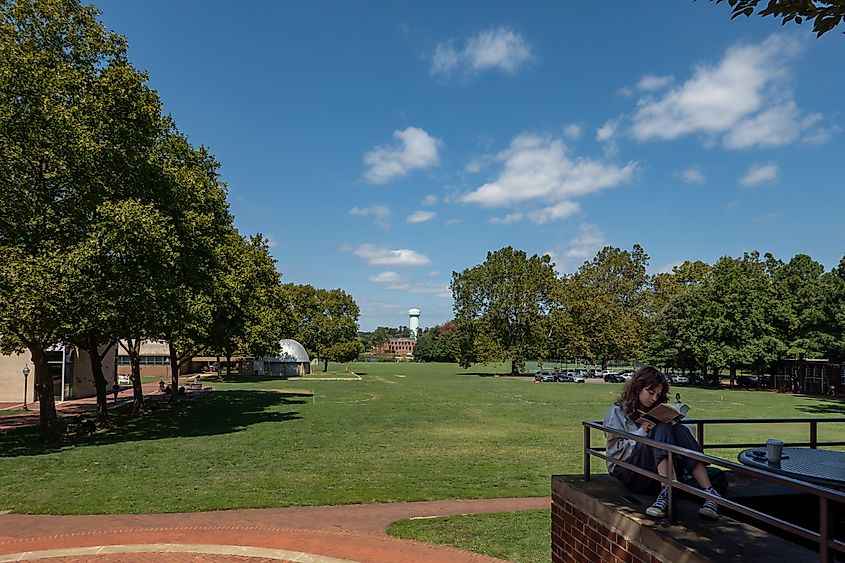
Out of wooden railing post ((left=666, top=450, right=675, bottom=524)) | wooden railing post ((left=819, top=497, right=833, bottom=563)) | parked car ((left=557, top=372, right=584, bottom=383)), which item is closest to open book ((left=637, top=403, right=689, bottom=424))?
wooden railing post ((left=666, top=450, right=675, bottom=524))

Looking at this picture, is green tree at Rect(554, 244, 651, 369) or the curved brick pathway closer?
the curved brick pathway

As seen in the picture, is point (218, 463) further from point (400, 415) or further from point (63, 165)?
point (400, 415)

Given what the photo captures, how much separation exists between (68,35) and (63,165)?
500cm

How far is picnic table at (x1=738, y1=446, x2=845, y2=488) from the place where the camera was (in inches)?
171

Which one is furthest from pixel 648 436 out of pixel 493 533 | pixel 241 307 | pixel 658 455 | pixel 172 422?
pixel 241 307

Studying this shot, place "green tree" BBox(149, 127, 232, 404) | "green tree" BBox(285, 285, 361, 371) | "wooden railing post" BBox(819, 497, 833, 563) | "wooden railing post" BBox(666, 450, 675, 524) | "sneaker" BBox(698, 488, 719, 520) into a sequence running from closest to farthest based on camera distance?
"wooden railing post" BBox(819, 497, 833, 563) → "wooden railing post" BBox(666, 450, 675, 524) → "sneaker" BBox(698, 488, 719, 520) → "green tree" BBox(149, 127, 232, 404) → "green tree" BBox(285, 285, 361, 371)

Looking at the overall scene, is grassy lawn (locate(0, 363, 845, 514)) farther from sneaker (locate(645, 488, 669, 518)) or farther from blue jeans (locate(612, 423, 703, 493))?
sneaker (locate(645, 488, 669, 518))

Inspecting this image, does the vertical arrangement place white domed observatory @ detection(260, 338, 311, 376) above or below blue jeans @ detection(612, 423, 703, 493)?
below

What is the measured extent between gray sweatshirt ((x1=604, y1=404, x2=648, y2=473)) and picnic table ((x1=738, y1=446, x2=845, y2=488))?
976 millimetres

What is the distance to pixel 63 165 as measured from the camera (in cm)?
1759

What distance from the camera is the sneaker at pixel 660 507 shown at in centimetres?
431

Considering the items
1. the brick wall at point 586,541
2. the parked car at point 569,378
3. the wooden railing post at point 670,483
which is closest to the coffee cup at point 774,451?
the wooden railing post at point 670,483

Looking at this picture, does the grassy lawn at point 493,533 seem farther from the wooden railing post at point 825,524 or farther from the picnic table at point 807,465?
the wooden railing post at point 825,524

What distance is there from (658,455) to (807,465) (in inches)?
52.0
